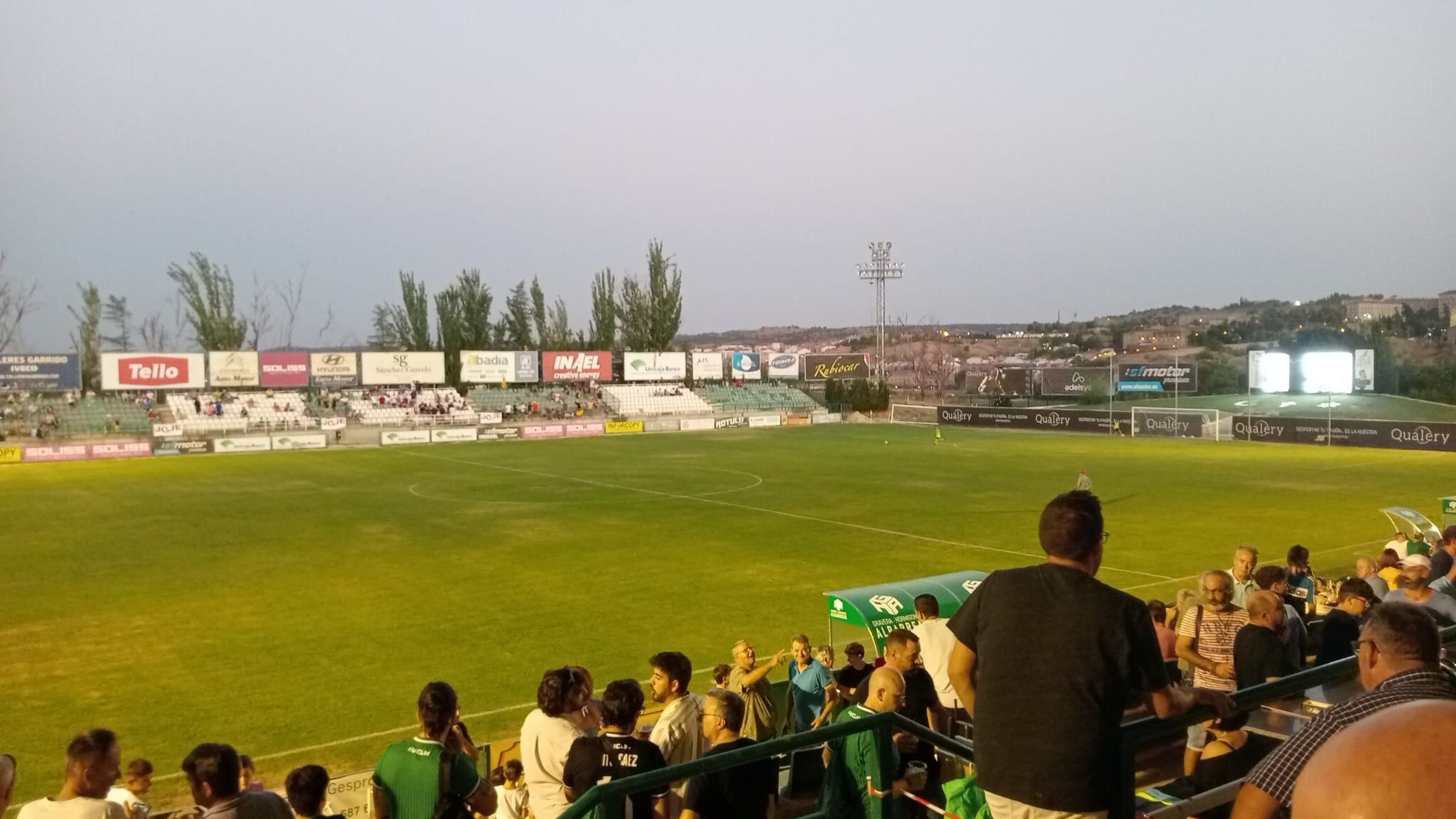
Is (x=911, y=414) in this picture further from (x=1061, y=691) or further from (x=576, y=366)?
(x=1061, y=691)

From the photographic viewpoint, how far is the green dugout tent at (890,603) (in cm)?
1160

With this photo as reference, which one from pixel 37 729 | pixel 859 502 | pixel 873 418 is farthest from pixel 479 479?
pixel 873 418

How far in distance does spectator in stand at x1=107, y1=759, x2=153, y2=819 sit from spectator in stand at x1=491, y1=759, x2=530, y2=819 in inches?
86.3

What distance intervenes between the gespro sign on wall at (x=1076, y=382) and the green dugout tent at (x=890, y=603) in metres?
69.1

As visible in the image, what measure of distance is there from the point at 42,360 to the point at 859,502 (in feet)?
163

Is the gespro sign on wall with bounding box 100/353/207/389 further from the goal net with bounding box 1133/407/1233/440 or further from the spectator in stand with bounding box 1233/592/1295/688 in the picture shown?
the spectator in stand with bounding box 1233/592/1295/688

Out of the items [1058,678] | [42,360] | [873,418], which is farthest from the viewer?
[873,418]

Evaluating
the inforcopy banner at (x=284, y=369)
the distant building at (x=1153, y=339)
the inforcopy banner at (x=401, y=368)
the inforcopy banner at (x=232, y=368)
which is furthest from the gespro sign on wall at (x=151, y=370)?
the distant building at (x=1153, y=339)

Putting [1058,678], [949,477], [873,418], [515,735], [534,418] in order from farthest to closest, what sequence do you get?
[873,418]
[534,418]
[949,477]
[515,735]
[1058,678]

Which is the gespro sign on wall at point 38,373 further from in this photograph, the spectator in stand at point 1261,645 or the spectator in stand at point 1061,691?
the spectator in stand at point 1061,691

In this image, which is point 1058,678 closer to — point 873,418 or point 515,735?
point 515,735

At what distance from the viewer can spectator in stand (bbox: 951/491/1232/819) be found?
3.36 metres

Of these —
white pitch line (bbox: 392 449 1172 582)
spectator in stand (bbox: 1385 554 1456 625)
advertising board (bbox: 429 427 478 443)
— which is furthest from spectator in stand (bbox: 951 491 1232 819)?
advertising board (bbox: 429 427 478 443)

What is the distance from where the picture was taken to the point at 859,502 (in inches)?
1231
